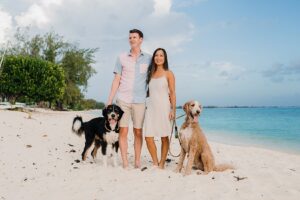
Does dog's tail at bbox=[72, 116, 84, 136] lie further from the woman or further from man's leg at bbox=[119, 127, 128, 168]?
the woman

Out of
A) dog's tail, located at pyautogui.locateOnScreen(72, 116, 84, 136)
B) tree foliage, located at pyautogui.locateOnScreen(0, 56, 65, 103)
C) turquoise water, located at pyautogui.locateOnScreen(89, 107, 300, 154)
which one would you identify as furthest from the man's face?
tree foliage, located at pyautogui.locateOnScreen(0, 56, 65, 103)

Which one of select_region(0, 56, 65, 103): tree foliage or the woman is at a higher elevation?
select_region(0, 56, 65, 103): tree foliage

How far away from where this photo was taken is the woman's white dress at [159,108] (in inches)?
316

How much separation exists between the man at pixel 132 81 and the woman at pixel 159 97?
0.15 meters

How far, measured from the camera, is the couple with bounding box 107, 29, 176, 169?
26.4ft

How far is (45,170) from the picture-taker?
27.8ft

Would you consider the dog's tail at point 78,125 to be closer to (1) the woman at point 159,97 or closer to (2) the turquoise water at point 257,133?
(1) the woman at point 159,97

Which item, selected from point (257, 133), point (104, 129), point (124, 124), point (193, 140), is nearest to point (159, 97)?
point (124, 124)

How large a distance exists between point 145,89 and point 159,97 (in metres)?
0.37

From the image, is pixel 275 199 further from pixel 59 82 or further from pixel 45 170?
pixel 59 82

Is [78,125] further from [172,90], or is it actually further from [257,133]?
[257,133]

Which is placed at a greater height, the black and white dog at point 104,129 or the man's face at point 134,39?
the man's face at point 134,39

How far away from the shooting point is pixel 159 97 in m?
8.05

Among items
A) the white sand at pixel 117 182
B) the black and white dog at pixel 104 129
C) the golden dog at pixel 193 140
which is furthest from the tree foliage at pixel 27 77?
the golden dog at pixel 193 140
